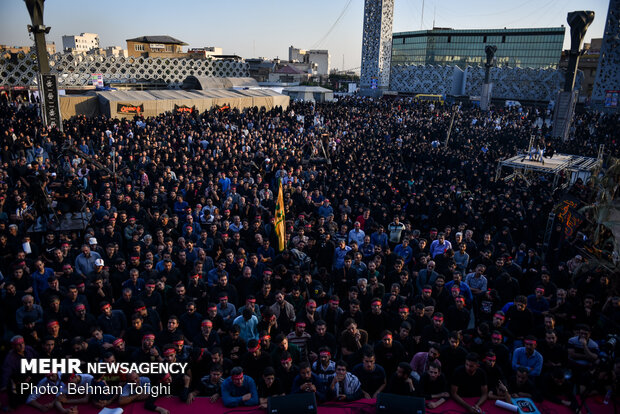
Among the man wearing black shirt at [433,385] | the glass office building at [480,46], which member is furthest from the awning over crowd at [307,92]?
the glass office building at [480,46]

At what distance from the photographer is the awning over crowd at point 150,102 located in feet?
70.5

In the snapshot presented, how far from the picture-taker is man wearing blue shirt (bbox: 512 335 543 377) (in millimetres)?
4949

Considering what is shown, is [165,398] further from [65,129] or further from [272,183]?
[65,129]

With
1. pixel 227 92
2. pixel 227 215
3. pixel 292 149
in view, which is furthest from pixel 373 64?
pixel 227 215

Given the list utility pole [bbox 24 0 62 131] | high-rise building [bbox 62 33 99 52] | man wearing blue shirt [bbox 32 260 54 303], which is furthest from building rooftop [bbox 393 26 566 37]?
high-rise building [bbox 62 33 99 52]

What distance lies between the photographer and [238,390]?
4.36 m

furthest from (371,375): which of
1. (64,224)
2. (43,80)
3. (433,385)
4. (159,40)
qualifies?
(159,40)

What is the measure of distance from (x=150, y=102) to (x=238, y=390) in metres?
21.4

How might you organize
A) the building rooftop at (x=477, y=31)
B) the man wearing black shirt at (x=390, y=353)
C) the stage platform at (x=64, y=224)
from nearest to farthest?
the man wearing black shirt at (x=390, y=353) < the stage platform at (x=64, y=224) < the building rooftop at (x=477, y=31)

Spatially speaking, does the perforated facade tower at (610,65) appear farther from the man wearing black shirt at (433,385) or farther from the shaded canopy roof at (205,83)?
the man wearing black shirt at (433,385)

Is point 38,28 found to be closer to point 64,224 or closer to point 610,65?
point 64,224

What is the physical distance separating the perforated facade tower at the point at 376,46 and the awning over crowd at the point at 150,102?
83.5 ft

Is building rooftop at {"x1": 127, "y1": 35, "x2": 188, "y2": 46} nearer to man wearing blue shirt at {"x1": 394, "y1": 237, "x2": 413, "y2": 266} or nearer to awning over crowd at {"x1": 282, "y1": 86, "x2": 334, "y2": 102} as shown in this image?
awning over crowd at {"x1": 282, "y1": 86, "x2": 334, "y2": 102}

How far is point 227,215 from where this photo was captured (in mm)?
9609
